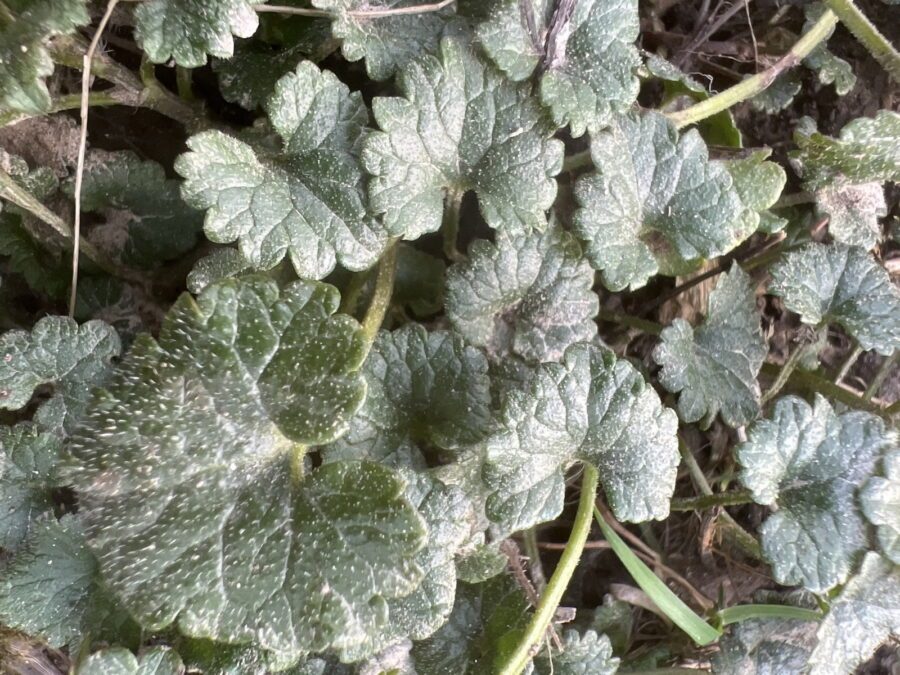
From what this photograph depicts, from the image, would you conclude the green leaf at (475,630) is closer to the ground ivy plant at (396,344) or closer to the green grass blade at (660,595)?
the ground ivy plant at (396,344)

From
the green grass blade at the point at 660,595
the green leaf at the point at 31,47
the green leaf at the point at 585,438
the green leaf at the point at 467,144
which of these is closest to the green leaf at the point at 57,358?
the green leaf at the point at 31,47

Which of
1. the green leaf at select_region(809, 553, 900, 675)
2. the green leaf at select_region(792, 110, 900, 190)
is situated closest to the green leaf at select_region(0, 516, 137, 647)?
the green leaf at select_region(809, 553, 900, 675)

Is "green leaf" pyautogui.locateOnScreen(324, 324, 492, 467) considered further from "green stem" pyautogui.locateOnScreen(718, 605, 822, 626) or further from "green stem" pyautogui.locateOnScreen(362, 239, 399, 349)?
"green stem" pyautogui.locateOnScreen(718, 605, 822, 626)

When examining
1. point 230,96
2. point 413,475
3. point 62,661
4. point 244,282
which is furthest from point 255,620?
point 230,96

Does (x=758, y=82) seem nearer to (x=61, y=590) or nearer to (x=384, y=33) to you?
(x=384, y=33)

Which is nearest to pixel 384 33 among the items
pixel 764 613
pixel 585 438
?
pixel 585 438

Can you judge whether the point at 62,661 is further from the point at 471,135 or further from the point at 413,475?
the point at 471,135
